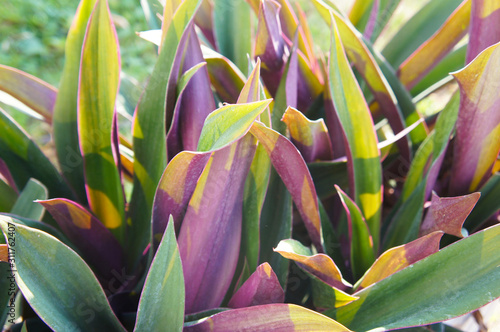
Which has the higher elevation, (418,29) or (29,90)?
(418,29)

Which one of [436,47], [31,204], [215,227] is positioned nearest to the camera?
[215,227]

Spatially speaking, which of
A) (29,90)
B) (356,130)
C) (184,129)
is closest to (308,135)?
(356,130)

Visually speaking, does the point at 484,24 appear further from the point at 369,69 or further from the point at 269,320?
the point at 269,320

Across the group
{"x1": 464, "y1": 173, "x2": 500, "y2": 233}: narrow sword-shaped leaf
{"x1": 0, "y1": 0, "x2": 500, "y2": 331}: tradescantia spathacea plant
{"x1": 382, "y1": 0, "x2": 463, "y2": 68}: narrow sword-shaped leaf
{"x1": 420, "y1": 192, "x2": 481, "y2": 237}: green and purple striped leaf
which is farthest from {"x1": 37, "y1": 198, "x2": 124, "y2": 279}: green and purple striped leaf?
{"x1": 382, "y1": 0, "x2": 463, "y2": 68}: narrow sword-shaped leaf

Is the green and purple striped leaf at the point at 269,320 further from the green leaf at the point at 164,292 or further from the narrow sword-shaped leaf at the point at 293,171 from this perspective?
the narrow sword-shaped leaf at the point at 293,171

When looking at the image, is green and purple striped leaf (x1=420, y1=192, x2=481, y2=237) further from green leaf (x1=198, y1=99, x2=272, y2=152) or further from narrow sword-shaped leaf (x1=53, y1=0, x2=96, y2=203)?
narrow sword-shaped leaf (x1=53, y1=0, x2=96, y2=203)

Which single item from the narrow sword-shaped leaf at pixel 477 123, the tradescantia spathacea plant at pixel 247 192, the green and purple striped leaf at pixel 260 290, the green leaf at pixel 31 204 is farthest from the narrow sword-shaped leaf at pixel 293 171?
the green leaf at pixel 31 204
